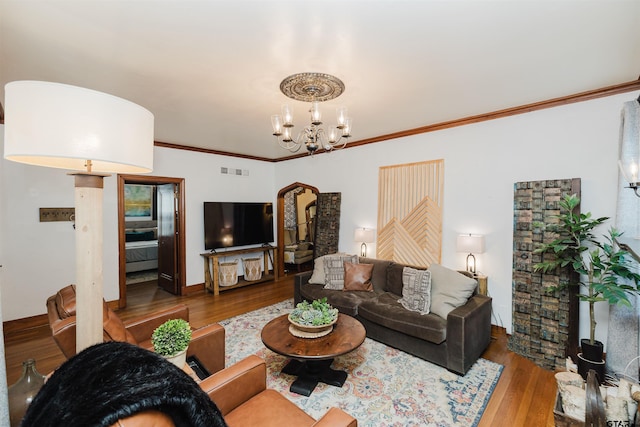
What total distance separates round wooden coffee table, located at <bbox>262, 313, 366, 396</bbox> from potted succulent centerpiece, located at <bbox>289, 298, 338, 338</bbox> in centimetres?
5

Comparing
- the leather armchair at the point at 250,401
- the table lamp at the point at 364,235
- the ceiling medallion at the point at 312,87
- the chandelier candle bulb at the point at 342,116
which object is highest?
the ceiling medallion at the point at 312,87

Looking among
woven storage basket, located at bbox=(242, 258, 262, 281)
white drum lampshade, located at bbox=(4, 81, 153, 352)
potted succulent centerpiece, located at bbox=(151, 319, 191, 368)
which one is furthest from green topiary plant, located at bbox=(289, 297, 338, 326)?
woven storage basket, located at bbox=(242, 258, 262, 281)

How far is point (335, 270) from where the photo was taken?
4.02m

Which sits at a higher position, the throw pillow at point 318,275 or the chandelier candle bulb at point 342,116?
the chandelier candle bulb at point 342,116

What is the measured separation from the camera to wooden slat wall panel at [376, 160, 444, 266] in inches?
156

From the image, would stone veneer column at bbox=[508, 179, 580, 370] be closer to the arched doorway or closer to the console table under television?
the console table under television

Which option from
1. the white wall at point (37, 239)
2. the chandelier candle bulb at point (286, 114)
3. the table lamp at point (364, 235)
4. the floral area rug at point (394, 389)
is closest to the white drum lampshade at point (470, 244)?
the floral area rug at point (394, 389)

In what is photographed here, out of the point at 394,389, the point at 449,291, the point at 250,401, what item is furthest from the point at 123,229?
the point at 449,291

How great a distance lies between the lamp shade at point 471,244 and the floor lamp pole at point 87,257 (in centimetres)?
349

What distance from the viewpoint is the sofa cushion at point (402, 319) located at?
2.74m

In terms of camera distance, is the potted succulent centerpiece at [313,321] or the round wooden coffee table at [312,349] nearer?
the round wooden coffee table at [312,349]

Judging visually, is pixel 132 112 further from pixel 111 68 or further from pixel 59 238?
pixel 59 238

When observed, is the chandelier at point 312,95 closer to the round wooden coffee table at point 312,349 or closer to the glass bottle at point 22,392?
the round wooden coffee table at point 312,349

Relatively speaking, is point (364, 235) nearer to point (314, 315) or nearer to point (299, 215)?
point (314, 315)
